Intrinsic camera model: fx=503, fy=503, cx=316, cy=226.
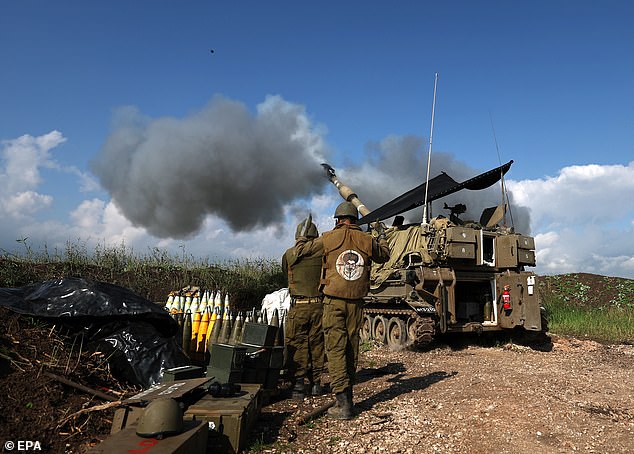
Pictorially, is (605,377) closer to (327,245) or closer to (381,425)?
(381,425)

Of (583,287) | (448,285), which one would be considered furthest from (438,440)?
(583,287)

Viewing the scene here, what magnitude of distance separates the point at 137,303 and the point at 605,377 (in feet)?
21.6

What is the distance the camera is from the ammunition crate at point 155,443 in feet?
9.07

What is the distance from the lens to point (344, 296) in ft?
16.5

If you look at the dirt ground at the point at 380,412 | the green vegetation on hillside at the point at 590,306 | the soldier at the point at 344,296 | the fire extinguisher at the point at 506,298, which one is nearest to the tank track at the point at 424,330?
the fire extinguisher at the point at 506,298

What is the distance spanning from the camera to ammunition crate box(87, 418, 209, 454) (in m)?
2.77

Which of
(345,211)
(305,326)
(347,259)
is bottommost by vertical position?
(305,326)

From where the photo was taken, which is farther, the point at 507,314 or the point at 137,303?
the point at 507,314

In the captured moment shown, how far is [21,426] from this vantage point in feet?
11.4

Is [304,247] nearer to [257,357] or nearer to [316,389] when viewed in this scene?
[257,357]

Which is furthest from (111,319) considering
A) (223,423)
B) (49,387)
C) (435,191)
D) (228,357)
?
(435,191)

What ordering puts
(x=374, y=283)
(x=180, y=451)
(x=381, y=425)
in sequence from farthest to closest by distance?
1. (x=374, y=283)
2. (x=381, y=425)
3. (x=180, y=451)

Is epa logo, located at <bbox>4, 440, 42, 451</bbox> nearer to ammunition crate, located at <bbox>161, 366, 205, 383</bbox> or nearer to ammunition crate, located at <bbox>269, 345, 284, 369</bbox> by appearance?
ammunition crate, located at <bbox>161, 366, 205, 383</bbox>

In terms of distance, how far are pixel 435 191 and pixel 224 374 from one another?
31.0 feet
